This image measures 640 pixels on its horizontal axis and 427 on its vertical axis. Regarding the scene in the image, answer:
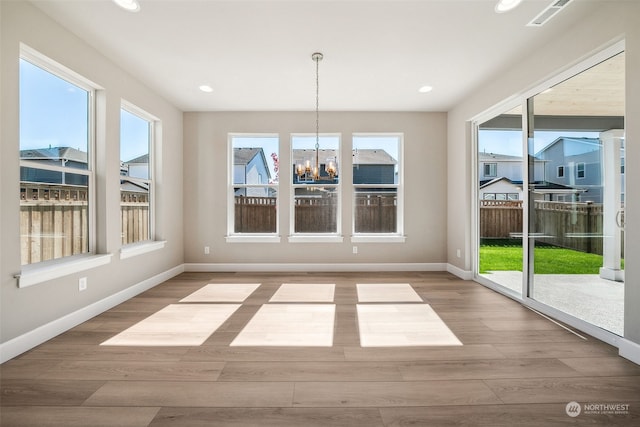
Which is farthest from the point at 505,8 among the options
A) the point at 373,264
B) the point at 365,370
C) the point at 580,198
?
the point at 373,264

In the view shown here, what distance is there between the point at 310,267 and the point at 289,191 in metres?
1.31

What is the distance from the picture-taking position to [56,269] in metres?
2.57

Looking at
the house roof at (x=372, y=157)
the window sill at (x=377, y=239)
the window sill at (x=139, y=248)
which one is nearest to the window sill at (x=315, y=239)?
the window sill at (x=377, y=239)

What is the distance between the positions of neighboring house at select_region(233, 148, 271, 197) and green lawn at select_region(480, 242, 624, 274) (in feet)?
11.4

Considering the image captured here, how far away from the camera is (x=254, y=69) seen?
349 centimetres

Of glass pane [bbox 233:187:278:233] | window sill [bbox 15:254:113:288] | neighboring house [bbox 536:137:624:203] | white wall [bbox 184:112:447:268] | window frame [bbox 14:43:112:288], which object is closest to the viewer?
window sill [bbox 15:254:113:288]

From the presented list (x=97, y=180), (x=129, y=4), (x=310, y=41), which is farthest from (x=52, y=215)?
(x=310, y=41)

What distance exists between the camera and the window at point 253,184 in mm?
5180

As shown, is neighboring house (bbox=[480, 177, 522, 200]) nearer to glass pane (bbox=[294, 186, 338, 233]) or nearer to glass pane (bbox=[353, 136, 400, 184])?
glass pane (bbox=[353, 136, 400, 184])

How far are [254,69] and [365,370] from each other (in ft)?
10.5

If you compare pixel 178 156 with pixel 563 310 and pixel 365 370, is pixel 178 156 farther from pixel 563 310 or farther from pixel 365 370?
pixel 563 310

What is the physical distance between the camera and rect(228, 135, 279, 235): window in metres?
5.18

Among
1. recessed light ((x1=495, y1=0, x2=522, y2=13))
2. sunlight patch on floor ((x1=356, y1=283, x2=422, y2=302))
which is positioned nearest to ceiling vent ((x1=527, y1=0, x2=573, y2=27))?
recessed light ((x1=495, y1=0, x2=522, y2=13))

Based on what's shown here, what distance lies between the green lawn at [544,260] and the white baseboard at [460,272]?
0.62 ft
